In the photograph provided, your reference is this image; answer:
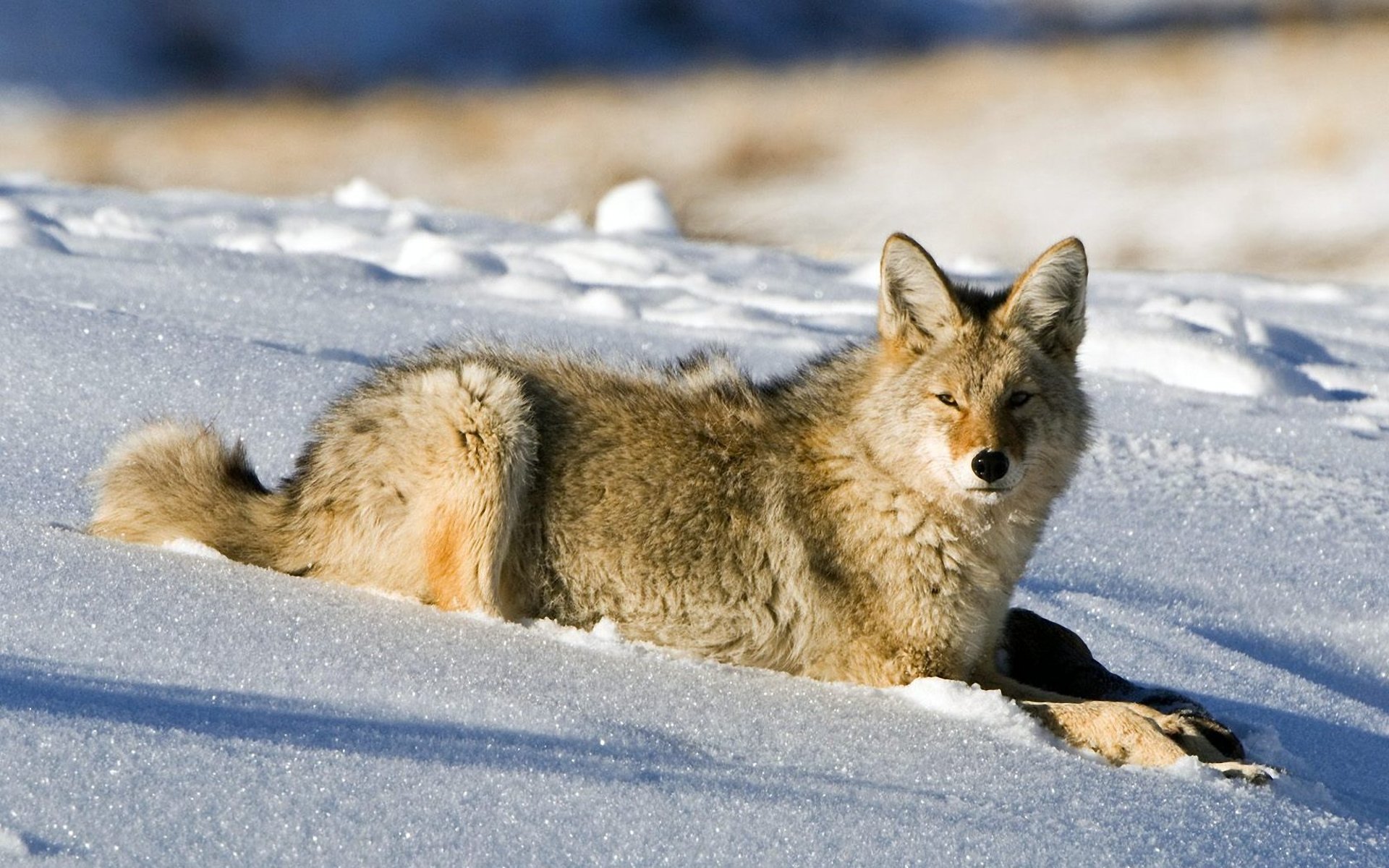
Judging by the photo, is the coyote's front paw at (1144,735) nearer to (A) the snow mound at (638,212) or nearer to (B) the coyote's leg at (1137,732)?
(B) the coyote's leg at (1137,732)

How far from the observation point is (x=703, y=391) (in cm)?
486

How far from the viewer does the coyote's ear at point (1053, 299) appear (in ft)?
15.4

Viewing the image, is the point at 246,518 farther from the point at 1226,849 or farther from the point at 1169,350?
the point at 1169,350

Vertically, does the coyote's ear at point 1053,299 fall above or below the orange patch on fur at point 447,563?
above

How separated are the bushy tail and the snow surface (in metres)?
0.13

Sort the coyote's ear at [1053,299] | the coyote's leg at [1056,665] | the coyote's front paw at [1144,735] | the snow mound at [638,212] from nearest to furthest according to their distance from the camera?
the coyote's front paw at [1144,735] → the coyote's leg at [1056,665] → the coyote's ear at [1053,299] → the snow mound at [638,212]

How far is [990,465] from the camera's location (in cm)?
437

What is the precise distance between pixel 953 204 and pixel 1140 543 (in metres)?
7.59

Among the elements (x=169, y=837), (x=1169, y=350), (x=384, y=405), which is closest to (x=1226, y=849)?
(x=169, y=837)

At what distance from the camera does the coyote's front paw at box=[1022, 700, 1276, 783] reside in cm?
379

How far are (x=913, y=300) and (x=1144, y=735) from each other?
1538 mm

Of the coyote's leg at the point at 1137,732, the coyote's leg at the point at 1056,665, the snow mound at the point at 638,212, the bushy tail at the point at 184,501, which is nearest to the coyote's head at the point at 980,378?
the coyote's leg at the point at 1056,665

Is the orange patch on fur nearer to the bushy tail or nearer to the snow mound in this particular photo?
the bushy tail

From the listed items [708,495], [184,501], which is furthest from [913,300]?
[184,501]
